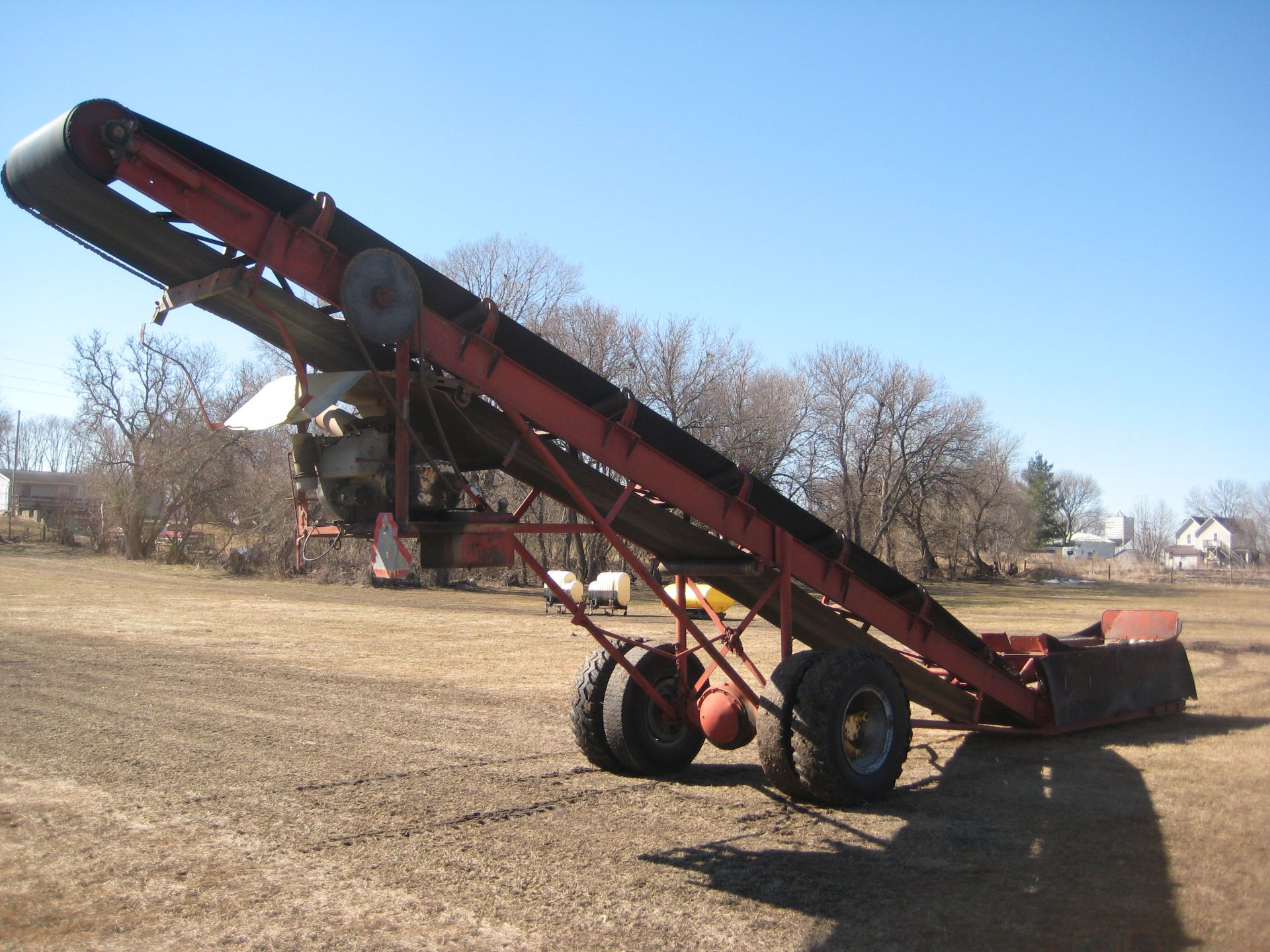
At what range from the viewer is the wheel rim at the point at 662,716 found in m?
8.53

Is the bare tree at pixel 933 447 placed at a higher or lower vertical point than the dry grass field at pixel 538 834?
higher

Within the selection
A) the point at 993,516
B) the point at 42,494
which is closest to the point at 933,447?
the point at 993,516

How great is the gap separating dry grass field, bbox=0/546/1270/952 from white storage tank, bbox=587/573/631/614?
12372mm

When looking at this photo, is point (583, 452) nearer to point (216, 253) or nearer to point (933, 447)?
point (216, 253)

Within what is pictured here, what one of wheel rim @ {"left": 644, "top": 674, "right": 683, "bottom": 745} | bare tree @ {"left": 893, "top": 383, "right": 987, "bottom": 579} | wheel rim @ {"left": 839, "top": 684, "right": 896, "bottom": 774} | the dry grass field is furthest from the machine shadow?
bare tree @ {"left": 893, "top": 383, "right": 987, "bottom": 579}

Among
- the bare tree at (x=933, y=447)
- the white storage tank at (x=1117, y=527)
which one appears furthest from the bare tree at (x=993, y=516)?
the white storage tank at (x=1117, y=527)

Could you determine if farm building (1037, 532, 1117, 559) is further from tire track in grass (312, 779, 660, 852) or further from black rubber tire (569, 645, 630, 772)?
tire track in grass (312, 779, 660, 852)

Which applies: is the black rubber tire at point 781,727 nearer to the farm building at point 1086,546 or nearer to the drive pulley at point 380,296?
the drive pulley at point 380,296

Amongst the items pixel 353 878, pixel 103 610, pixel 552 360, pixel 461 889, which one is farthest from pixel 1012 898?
pixel 103 610

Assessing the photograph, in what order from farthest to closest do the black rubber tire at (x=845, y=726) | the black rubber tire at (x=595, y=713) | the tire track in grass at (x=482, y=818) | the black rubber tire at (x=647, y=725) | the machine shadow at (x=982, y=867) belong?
the black rubber tire at (x=595, y=713) → the black rubber tire at (x=647, y=725) → the black rubber tire at (x=845, y=726) → the tire track in grass at (x=482, y=818) → the machine shadow at (x=982, y=867)

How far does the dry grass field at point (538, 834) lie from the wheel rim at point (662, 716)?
35 centimetres

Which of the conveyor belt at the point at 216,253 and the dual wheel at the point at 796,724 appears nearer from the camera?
the conveyor belt at the point at 216,253

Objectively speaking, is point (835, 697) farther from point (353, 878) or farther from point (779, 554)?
point (353, 878)

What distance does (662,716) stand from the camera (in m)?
8.66
